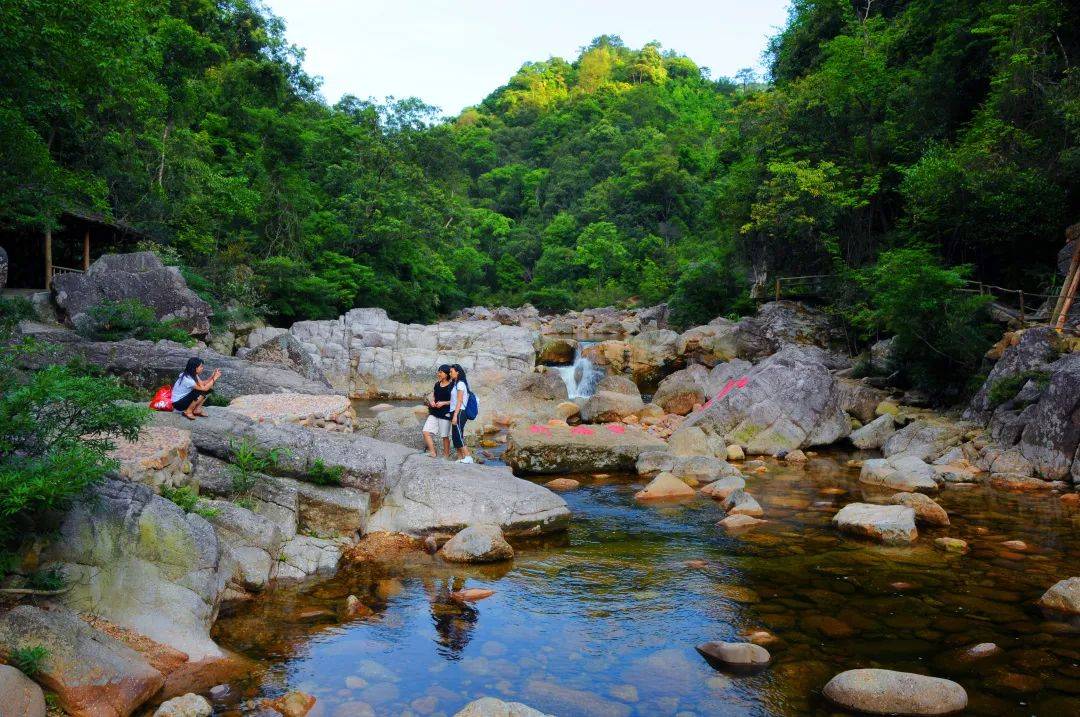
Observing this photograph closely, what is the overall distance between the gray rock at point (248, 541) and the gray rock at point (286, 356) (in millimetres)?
11110

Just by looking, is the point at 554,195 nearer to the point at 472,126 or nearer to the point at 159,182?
the point at 472,126

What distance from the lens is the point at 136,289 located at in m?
17.8

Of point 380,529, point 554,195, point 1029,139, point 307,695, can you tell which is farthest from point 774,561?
point 554,195

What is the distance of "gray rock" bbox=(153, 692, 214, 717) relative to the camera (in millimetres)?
4148

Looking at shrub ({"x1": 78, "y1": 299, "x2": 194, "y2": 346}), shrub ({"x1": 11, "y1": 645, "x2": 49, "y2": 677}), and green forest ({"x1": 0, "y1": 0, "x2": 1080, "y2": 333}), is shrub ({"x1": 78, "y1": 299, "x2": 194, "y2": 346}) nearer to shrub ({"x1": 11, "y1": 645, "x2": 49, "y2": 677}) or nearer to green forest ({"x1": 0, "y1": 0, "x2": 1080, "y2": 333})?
green forest ({"x1": 0, "y1": 0, "x2": 1080, "y2": 333})

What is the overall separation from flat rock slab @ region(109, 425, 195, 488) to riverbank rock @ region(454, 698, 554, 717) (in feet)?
12.4

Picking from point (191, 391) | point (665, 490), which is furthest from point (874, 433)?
point (191, 391)

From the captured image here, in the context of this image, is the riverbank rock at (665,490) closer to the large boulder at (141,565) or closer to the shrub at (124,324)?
the large boulder at (141,565)

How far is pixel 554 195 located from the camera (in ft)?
195

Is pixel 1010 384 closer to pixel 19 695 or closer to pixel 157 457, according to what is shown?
pixel 157 457

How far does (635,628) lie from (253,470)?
4.55m

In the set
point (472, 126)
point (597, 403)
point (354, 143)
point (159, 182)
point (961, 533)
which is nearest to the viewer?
point (961, 533)

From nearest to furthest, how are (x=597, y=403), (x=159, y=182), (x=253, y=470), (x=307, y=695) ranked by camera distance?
(x=307, y=695) < (x=253, y=470) < (x=597, y=403) < (x=159, y=182)

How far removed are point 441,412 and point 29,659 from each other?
6545 mm
